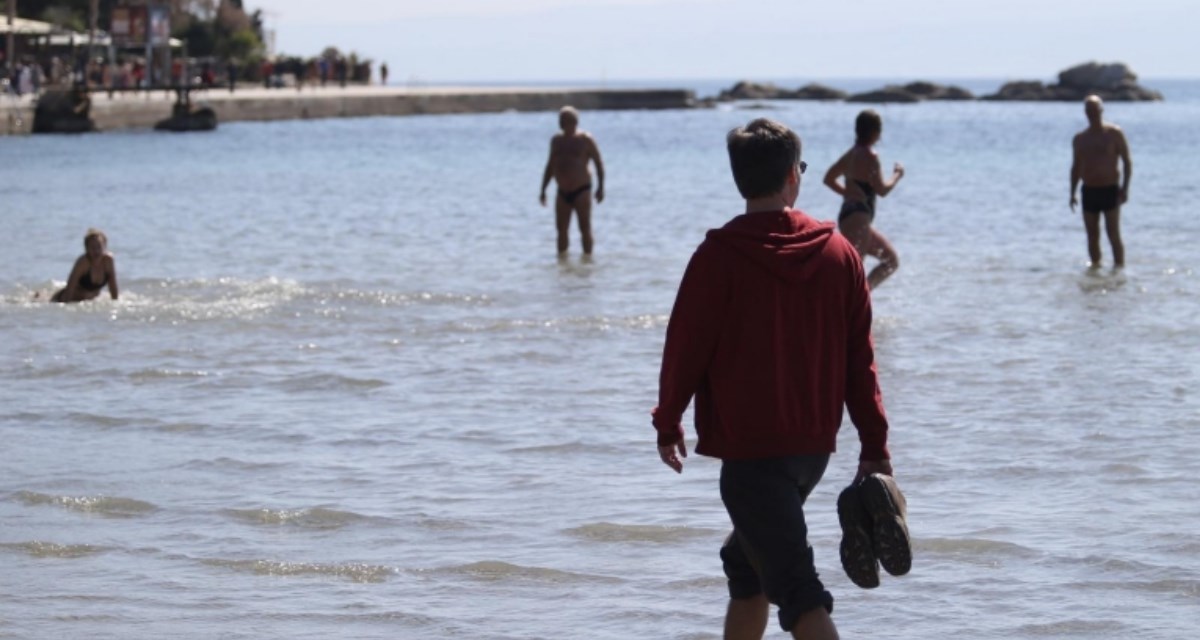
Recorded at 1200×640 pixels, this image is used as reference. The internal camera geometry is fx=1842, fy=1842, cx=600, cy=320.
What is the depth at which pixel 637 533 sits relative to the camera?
6500mm

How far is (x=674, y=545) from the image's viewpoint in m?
6.35

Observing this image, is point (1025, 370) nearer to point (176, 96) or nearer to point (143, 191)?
point (143, 191)

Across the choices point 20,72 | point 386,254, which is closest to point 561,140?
point 386,254

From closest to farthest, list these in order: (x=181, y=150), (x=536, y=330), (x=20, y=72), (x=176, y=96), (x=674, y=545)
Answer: (x=674, y=545) < (x=536, y=330) < (x=181, y=150) < (x=20, y=72) < (x=176, y=96)

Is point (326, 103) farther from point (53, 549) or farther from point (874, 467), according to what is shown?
point (874, 467)

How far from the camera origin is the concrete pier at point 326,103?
51750 millimetres


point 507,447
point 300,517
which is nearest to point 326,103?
point 507,447

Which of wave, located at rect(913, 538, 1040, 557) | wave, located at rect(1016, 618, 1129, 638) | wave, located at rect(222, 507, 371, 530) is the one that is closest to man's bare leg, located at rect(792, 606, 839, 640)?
wave, located at rect(1016, 618, 1129, 638)

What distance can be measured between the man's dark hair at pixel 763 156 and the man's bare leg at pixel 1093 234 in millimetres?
11345

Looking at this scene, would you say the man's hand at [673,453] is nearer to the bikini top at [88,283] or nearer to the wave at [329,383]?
the wave at [329,383]

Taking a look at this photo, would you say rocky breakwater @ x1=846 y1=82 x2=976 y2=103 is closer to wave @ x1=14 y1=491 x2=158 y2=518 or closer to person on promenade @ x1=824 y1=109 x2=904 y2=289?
person on promenade @ x1=824 y1=109 x2=904 y2=289

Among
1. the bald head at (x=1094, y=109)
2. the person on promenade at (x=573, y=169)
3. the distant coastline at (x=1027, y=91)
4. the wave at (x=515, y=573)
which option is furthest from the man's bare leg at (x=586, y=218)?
the distant coastline at (x=1027, y=91)

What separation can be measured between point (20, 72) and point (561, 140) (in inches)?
1623

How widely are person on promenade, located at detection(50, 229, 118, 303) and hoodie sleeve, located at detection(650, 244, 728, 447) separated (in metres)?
9.78
